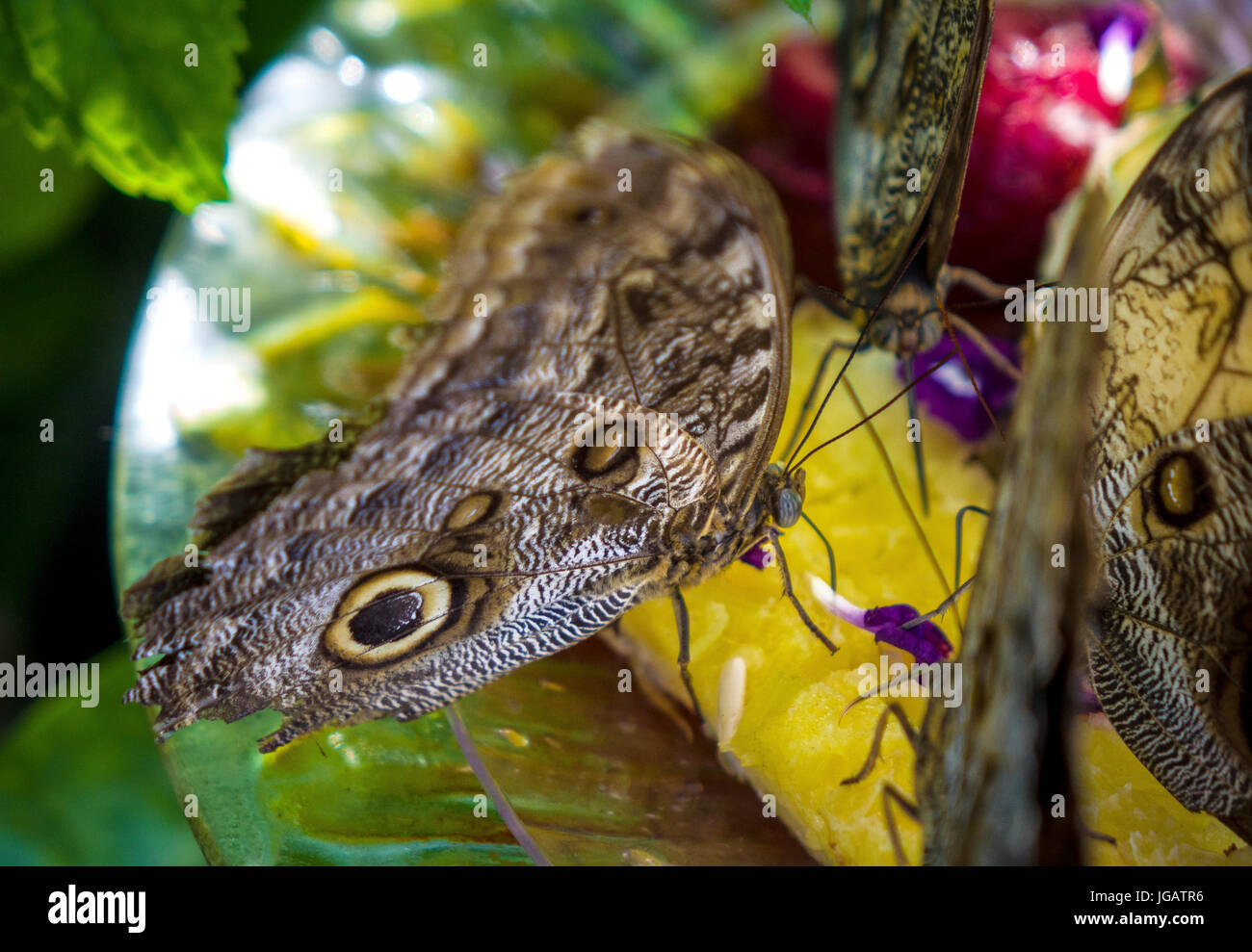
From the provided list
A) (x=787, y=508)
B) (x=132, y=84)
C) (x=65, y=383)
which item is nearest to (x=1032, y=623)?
(x=787, y=508)

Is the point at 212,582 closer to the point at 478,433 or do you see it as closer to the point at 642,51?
the point at 478,433

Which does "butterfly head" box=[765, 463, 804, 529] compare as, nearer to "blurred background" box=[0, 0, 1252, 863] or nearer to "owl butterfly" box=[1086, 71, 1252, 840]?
"owl butterfly" box=[1086, 71, 1252, 840]

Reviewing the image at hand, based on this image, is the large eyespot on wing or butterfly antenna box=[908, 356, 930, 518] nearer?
the large eyespot on wing

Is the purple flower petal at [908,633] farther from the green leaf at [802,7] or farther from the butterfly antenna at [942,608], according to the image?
the green leaf at [802,7]

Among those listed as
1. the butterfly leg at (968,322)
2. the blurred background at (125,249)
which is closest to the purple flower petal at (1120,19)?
the blurred background at (125,249)

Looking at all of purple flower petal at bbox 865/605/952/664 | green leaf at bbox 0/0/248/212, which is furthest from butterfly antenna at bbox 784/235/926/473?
green leaf at bbox 0/0/248/212

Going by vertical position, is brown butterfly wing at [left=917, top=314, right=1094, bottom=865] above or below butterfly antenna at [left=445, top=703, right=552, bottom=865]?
above

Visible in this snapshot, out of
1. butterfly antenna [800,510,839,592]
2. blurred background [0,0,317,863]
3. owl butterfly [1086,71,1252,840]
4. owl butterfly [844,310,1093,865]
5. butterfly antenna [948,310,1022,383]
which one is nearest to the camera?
owl butterfly [844,310,1093,865]
